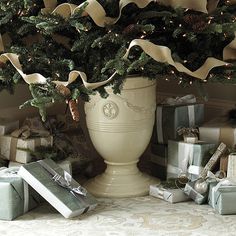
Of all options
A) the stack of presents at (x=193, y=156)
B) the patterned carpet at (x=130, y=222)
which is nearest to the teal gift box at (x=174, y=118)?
the stack of presents at (x=193, y=156)

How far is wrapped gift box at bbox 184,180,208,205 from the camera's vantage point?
190 centimetres

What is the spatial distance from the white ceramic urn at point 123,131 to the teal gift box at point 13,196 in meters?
0.29

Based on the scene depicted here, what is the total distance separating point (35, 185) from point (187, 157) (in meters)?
0.55

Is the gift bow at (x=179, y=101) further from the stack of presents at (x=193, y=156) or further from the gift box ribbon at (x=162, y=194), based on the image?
the gift box ribbon at (x=162, y=194)

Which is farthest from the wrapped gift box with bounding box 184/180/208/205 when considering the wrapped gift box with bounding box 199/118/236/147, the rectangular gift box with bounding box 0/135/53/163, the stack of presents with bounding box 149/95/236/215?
the rectangular gift box with bounding box 0/135/53/163

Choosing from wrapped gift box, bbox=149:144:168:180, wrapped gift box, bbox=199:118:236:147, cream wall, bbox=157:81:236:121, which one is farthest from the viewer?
cream wall, bbox=157:81:236:121

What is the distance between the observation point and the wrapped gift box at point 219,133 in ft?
6.62

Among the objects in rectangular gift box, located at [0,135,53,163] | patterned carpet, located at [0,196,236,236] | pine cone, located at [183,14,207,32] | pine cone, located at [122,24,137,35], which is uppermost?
pine cone, located at [183,14,207,32]

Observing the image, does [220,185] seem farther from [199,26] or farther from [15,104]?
[15,104]

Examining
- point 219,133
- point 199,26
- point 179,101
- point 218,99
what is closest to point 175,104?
point 179,101

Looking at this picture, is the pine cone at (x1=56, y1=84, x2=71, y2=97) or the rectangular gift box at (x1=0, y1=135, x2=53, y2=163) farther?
the rectangular gift box at (x1=0, y1=135, x2=53, y2=163)

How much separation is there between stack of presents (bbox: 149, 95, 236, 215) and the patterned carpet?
0.16 feet

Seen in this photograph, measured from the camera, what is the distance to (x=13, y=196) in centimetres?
176

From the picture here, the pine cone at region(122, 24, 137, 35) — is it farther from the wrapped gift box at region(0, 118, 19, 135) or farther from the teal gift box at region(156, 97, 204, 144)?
the wrapped gift box at region(0, 118, 19, 135)
